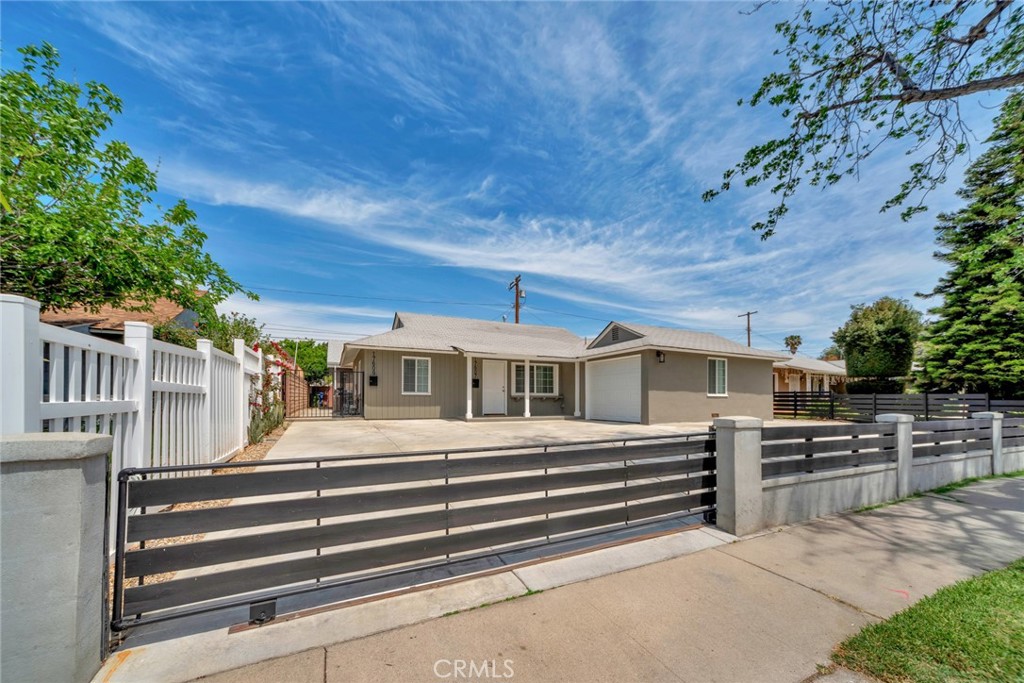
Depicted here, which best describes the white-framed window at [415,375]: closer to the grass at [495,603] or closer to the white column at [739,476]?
the white column at [739,476]

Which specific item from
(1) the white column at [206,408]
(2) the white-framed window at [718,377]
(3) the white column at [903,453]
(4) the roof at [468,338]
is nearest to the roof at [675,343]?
(2) the white-framed window at [718,377]

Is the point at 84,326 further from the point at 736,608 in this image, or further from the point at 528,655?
the point at 736,608

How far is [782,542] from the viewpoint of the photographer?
3.73 metres

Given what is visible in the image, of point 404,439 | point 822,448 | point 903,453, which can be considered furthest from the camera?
point 404,439

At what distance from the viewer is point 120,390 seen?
10.4 ft

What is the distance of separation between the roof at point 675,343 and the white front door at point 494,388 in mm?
3575

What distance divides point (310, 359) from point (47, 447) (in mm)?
40599

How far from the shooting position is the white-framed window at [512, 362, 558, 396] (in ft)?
52.7

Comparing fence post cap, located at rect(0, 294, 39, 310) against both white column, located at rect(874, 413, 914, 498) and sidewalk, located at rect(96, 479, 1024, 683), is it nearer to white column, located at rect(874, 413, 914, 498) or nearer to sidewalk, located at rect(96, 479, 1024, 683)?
sidewalk, located at rect(96, 479, 1024, 683)

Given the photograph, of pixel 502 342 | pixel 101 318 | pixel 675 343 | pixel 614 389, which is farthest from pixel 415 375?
pixel 675 343

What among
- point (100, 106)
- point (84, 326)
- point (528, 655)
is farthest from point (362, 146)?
point (528, 655)

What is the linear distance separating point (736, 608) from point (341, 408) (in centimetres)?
1733

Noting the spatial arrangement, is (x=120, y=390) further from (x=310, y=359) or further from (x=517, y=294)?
(x=310, y=359)

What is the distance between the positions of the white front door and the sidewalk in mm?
12040
